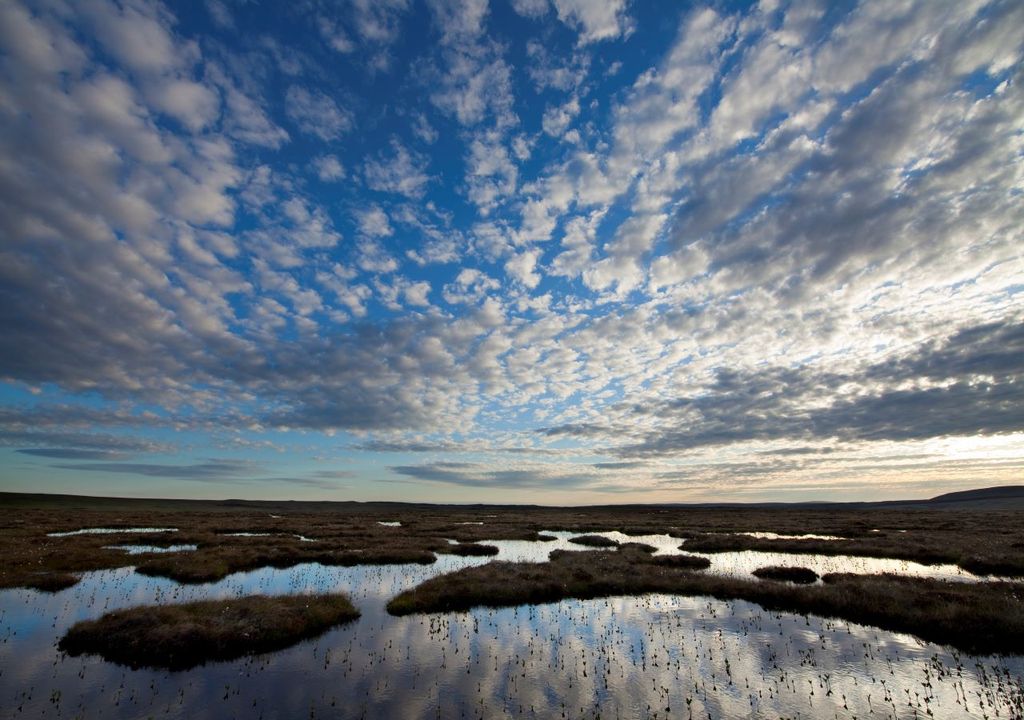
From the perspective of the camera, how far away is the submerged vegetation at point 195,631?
1803 cm

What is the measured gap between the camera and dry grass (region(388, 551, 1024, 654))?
20.3 meters

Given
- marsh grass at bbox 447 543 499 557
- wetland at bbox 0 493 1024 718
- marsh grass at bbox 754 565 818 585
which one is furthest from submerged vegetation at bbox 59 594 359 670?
marsh grass at bbox 754 565 818 585

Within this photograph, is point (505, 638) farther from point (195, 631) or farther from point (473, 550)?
point (473, 550)

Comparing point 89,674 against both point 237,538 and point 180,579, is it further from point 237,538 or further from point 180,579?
point 237,538

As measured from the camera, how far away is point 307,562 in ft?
131

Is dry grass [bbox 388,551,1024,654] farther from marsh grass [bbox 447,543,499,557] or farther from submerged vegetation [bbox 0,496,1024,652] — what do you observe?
marsh grass [bbox 447,543,499,557]

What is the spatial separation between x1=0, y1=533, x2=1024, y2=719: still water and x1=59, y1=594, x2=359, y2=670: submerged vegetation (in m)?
0.83

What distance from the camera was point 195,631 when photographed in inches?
755

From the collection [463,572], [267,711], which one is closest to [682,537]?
[463,572]

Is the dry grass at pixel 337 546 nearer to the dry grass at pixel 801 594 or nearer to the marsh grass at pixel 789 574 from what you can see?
the dry grass at pixel 801 594

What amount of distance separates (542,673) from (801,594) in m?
17.2

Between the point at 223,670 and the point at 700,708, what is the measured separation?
15474 mm

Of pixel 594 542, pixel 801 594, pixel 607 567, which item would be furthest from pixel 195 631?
pixel 594 542

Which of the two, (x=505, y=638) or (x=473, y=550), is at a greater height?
(x=473, y=550)
